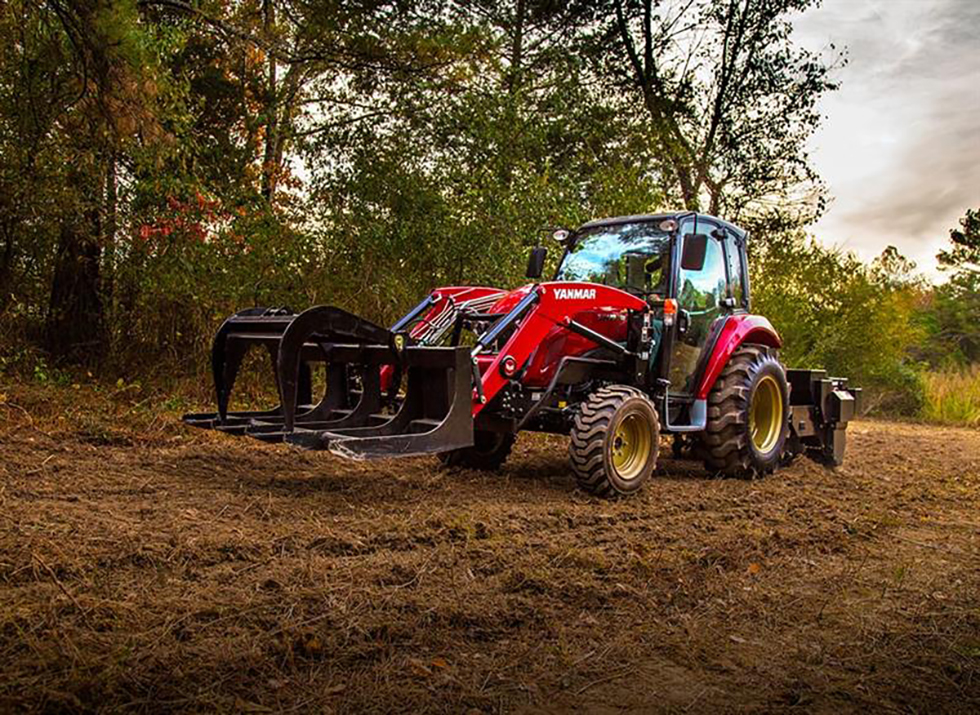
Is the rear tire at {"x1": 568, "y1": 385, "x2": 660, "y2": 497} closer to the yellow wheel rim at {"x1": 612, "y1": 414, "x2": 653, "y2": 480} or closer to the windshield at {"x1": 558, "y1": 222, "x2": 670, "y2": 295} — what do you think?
the yellow wheel rim at {"x1": 612, "y1": 414, "x2": 653, "y2": 480}

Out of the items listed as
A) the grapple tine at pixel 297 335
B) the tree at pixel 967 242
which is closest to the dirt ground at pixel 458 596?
the grapple tine at pixel 297 335

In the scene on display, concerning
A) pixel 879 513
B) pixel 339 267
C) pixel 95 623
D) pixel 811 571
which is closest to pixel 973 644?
pixel 811 571

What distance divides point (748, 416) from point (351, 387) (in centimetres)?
316

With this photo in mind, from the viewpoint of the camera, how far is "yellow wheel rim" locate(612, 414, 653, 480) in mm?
6594

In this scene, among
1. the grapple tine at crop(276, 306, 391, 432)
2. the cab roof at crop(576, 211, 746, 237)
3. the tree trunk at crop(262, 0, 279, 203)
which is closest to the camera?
the grapple tine at crop(276, 306, 391, 432)

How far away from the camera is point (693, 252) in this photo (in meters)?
6.97

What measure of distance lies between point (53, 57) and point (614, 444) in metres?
6.43

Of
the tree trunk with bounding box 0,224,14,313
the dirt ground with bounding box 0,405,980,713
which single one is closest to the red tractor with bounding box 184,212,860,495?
the dirt ground with bounding box 0,405,980,713

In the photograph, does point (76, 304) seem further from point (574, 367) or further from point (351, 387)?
point (574, 367)

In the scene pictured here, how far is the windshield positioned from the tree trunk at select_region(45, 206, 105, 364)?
533cm

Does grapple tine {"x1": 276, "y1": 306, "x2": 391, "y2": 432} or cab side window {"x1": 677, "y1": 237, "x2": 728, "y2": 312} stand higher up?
cab side window {"x1": 677, "y1": 237, "x2": 728, "y2": 312}

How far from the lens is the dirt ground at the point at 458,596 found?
3061 mm

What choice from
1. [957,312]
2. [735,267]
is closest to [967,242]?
[957,312]

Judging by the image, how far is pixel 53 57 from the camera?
28.9 ft
